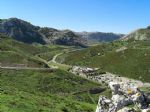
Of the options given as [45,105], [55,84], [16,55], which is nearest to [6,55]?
[16,55]

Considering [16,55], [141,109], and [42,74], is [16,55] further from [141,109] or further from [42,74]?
[141,109]

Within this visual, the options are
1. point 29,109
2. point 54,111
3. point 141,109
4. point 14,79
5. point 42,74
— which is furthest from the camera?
point 42,74

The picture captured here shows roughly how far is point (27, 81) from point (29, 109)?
7186cm

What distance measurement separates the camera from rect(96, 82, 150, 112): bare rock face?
3807cm

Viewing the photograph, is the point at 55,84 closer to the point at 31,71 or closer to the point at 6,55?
the point at 31,71

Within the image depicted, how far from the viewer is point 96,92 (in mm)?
137250

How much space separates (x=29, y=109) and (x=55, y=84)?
257ft

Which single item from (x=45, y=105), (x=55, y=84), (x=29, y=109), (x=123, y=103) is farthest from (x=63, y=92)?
(x=123, y=103)

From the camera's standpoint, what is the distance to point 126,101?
3862 centimetres

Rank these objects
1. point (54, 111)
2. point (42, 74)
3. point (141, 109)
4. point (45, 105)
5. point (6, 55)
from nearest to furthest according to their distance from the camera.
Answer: point (141, 109)
point (54, 111)
point (45, 105)
point (42, 74)
point (6, 55)

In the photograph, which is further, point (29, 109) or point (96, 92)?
point (96, 92)

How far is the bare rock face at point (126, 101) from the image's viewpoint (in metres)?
38.1

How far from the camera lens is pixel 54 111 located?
5056 centimetres

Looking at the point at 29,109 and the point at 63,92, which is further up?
the point at 29,109
